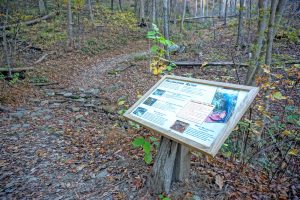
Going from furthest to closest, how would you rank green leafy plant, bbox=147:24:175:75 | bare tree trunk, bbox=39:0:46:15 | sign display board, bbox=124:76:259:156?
bare tree trunk, bbox=39:0:46:15, green leafy plant, bbox=147:24:175:75, sign display board, bbox=124:76:259:156

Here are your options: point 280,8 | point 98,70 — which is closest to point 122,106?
point 98,70

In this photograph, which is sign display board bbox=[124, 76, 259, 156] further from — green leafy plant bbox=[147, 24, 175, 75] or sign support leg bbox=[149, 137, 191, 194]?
green leafy plant bbox=[147, 24, 175, 75]

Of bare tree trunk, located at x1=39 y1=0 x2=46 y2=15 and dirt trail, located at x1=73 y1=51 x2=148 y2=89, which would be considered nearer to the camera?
dirt trail, located at x1=73 y1=51 x2=148 y2=89

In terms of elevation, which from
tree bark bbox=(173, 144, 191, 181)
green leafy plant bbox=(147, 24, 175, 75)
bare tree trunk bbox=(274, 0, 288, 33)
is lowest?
tree bark bbox=(173, 144, 191, 181)

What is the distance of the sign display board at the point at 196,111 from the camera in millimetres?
2213

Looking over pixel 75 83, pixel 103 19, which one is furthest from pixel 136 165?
pixel 103 19

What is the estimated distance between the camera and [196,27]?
2392 centimetres

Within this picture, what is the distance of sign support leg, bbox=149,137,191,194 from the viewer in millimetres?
2762

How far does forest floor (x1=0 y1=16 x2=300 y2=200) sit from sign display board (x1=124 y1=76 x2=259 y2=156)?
97 centimetres

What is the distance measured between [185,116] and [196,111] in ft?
0.44

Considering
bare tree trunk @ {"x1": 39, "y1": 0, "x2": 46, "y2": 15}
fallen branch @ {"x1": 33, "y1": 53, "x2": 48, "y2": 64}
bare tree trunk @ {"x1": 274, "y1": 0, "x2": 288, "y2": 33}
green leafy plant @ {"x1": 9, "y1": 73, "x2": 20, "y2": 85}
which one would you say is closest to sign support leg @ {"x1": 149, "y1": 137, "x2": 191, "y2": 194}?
bare tree trunk @ {"x1": 274, "y1": 0, "x2": 288, "y2": 33}

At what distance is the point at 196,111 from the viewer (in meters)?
2.51

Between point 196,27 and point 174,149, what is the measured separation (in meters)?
23.2

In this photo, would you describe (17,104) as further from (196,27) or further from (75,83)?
(196,27)
